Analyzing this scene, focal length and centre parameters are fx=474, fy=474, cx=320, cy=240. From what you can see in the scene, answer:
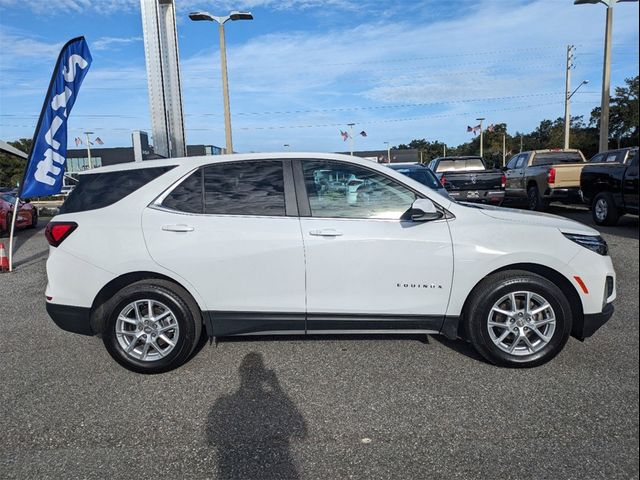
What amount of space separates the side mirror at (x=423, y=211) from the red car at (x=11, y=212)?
41.7ft

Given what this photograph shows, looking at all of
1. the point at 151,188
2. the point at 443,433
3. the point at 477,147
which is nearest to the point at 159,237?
the point at 151,188

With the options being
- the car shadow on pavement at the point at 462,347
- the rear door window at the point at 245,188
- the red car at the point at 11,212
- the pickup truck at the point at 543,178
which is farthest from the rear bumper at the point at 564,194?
the red car at the point at 11,212

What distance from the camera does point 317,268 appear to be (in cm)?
377

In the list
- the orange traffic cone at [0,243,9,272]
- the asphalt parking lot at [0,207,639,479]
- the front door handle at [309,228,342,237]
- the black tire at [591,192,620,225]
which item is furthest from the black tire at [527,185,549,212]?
the orange traffic cone at [0,243,9,272]

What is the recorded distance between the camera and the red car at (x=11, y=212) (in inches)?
516

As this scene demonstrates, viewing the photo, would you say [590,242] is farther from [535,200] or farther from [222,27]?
[222,27]

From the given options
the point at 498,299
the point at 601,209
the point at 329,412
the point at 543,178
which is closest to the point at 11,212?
the point at 329,412

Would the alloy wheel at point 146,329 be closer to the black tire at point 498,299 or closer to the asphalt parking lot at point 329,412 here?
the asphalt parking lot at point 329,412

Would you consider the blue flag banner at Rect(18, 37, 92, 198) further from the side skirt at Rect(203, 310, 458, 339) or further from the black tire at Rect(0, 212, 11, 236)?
the side skirt at Rect(203, 310, 458, 339)

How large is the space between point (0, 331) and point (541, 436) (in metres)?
5.36

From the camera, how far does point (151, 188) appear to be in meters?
3.98

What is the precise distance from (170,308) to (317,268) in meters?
1.24

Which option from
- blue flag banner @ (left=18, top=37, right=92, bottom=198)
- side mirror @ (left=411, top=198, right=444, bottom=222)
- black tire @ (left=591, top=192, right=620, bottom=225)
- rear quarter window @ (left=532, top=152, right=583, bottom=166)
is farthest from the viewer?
rear quarter window @ (left=532, top=152, right=583, bottom=166)

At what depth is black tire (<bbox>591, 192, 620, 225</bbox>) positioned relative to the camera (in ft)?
22.4
